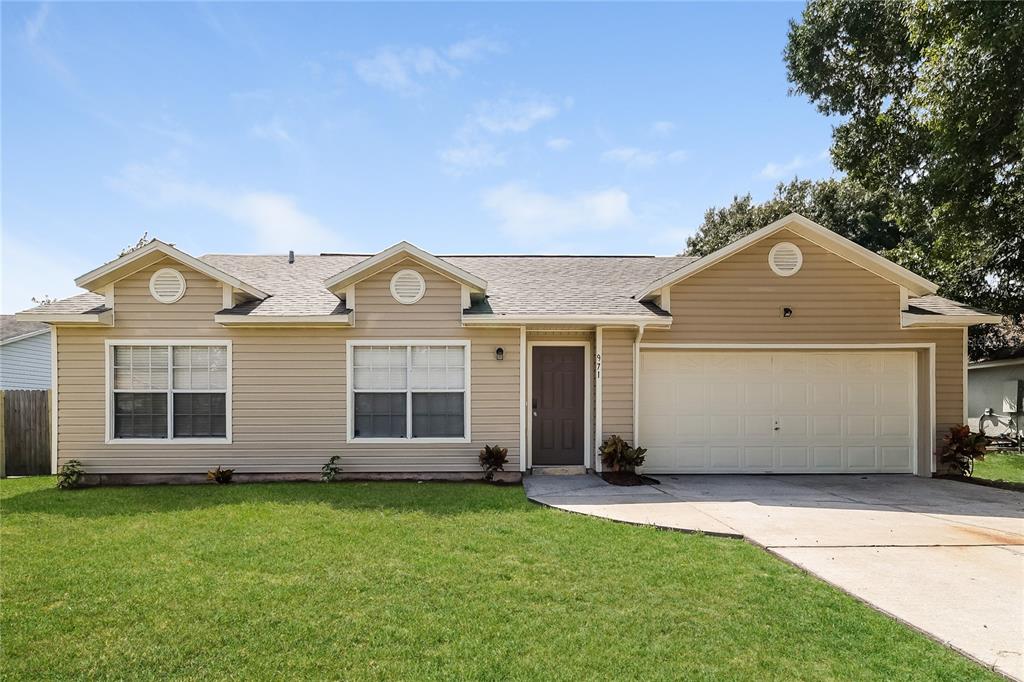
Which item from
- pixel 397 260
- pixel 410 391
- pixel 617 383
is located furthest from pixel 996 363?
pixel 397 260

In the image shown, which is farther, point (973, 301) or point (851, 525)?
point (973, 301)

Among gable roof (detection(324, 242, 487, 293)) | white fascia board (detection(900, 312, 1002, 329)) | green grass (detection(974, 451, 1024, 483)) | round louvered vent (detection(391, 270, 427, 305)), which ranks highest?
gable roof (detection(324, 242, 487, 293))

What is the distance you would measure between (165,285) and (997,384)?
76.2 feet

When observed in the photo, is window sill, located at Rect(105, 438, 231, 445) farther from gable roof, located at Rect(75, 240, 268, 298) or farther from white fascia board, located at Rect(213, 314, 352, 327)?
gable roof, located at Rect(75, 240, 268, 298)

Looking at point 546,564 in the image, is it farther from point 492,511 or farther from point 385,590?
point 492,511

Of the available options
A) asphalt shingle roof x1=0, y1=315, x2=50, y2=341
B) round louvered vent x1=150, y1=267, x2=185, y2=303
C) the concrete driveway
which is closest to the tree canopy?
the concrete driveway

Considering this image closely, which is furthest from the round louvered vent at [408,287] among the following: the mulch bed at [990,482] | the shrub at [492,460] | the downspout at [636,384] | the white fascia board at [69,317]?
the mulch bed at [990,482]

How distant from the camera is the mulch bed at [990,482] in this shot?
350 inches

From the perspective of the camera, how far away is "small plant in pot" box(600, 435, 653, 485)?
9.13 metres

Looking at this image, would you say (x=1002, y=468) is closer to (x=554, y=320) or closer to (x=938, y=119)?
(x=938, y=119)

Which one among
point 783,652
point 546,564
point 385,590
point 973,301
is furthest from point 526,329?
point 973,301

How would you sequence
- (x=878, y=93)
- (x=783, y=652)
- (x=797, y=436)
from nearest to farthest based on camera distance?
(x=783, y=652)
(x=797, y=436)
(x=878, y=93)

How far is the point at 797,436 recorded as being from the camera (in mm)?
10031

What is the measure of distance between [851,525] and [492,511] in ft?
14.2
